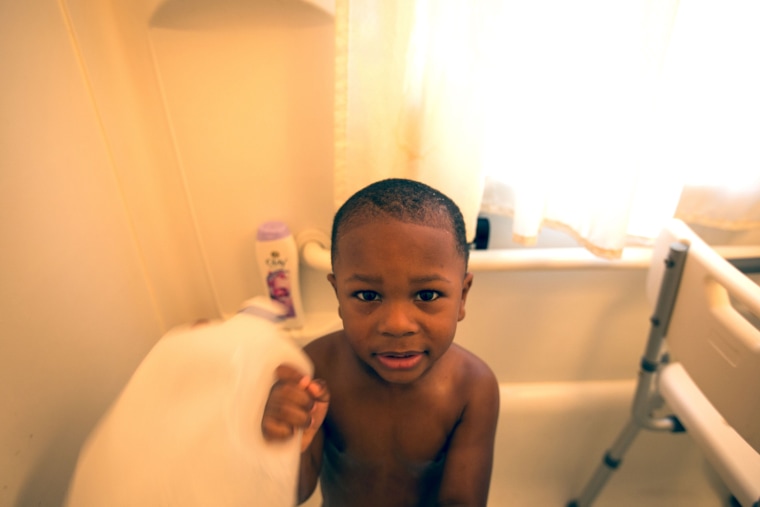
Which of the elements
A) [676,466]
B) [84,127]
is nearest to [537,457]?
[676,466]

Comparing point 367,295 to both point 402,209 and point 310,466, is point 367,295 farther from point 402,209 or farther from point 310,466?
point 310,466

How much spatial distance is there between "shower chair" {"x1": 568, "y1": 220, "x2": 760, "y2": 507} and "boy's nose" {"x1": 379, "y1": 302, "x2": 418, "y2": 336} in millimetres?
436

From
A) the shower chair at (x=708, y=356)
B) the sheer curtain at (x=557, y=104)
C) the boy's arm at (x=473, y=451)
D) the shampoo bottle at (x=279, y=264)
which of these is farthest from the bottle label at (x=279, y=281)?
the shower chair at (x=708, y=356)

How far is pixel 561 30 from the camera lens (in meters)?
0.72

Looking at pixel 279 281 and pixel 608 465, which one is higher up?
pixel 279 281

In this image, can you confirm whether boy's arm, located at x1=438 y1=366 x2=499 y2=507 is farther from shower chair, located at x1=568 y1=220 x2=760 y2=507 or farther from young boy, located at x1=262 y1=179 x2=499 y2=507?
shower chair, located at x1=568 y1=220 x2=760 y2=507

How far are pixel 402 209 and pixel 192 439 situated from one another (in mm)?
328

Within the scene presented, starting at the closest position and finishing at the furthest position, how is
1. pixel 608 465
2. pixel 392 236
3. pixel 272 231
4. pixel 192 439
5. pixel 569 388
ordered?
pixel 192 439 < pixel 392 236 < pixel 272 231 < pixel 608 465 < pixel 569 388

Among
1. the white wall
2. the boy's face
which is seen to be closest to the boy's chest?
the boy's face

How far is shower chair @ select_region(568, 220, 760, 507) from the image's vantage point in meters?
0.65

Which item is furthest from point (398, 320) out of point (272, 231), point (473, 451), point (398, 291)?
point (272, 231)

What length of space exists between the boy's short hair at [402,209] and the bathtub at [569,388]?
1.41 feet

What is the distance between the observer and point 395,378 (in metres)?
0.63

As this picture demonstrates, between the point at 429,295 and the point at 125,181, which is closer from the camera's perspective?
the point at 429,295
